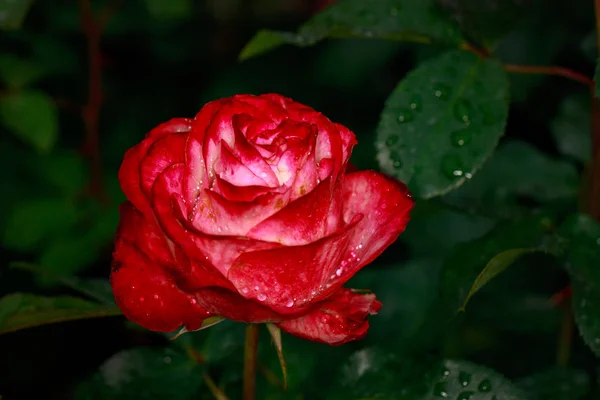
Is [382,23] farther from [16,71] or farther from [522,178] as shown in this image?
[16,71]

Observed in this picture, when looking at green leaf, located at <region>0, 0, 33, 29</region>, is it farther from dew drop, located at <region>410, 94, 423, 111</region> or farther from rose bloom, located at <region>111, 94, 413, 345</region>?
dew drop, located at <region>410, 94, 423, 111</region>

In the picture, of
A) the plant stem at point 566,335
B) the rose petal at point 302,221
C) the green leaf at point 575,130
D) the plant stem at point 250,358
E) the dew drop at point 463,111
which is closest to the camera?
the rose petal at point 302,221

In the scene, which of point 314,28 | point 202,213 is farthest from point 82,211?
point 202,213

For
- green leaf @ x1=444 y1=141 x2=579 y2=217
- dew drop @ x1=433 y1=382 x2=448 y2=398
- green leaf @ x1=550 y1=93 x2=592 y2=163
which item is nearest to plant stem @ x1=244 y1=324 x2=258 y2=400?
dew drop @ x1=433 y1=382 x2=448 y2=398

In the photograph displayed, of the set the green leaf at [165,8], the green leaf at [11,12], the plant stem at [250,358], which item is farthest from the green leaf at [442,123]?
the green leaf at [165,8]

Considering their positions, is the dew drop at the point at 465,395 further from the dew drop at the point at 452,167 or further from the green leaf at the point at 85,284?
the green leaf at the point at 85,284

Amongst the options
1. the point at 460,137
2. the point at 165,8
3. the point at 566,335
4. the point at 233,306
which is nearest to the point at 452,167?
the point at 460,137

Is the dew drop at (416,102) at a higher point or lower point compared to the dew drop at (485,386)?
higher
